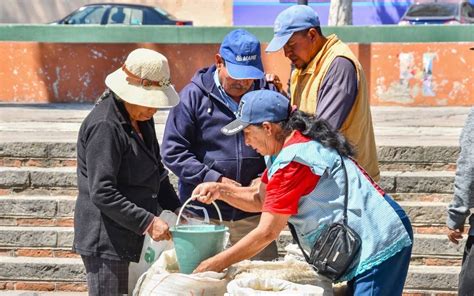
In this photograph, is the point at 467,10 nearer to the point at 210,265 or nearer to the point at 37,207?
the point at 37,207

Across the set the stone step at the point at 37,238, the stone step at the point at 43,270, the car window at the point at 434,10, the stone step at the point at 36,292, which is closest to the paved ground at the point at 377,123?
the stone step at the point at 37,238

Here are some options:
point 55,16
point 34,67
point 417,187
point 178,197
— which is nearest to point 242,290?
point 178,197

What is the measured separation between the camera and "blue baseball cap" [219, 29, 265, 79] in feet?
15.6

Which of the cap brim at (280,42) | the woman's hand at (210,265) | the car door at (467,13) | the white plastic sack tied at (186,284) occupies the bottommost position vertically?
the car door at (467,13)

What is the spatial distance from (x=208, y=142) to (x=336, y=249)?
4.45 ft

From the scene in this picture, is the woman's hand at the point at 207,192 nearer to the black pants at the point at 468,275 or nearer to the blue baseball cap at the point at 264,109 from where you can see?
the blue baseball cap at the point at 264,109

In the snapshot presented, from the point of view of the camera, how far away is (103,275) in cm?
424

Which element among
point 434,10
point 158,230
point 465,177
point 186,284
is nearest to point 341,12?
point 434,10

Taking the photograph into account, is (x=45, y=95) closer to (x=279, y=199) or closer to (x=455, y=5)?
(x=279, y=199)

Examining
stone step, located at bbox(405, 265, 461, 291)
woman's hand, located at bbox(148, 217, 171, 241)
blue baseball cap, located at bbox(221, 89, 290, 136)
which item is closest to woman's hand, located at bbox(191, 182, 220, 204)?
woman's hand, located at bbox(148, 217, 171, 241)

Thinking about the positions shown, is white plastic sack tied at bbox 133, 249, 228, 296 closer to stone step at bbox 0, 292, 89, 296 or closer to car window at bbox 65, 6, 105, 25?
stone step at bbox 0, 292, 89, 296

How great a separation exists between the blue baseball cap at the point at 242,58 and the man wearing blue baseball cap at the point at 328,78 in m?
0.12

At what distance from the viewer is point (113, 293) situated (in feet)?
14.0

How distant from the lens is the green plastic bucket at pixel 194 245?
4008 mm
